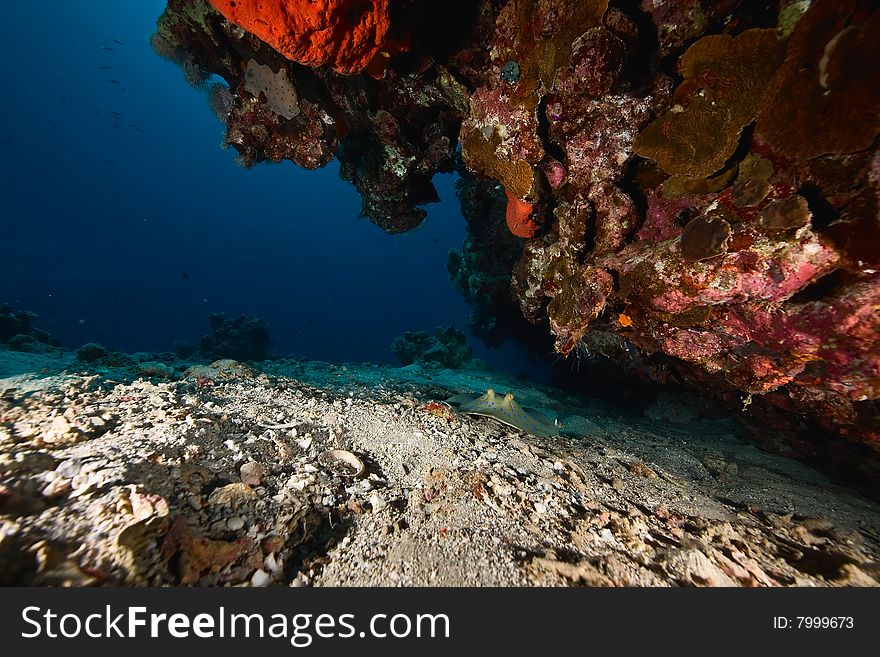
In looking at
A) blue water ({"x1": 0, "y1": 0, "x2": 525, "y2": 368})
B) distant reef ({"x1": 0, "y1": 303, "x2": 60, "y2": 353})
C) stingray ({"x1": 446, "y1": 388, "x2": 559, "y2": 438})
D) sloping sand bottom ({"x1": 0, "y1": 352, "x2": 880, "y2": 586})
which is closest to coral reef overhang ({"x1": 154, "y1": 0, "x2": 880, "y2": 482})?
stingray ({"x1": 446, "y1": 388, "x2": 559, "y2": 438})

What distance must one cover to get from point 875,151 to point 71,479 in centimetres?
656

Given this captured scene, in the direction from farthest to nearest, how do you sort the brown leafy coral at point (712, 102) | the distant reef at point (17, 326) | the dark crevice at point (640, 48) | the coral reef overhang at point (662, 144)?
the distant reef at point (17, 326)
the dark crevice at point (640, 48)
the brown leafy coral at point (712, 102)
the coral reef overhang at point (662, 144)

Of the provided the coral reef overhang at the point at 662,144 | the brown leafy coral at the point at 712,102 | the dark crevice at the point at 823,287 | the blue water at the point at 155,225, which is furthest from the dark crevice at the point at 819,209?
the blue water at the point at 155,225

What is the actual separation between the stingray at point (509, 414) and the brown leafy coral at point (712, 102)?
3463mm

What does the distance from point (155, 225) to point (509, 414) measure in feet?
356

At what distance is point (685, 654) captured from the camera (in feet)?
6.75

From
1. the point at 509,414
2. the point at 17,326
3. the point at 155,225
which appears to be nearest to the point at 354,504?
the point at 509,414

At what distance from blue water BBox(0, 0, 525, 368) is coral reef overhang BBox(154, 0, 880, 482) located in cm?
2597

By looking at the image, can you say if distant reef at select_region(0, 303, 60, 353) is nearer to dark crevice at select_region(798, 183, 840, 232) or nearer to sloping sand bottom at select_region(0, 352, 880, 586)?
sloping sand bottom at select_region(0, 352, 880, 586)

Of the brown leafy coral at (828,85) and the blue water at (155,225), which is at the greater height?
the blue water at (155,225)

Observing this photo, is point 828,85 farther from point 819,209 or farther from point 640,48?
point 640,48

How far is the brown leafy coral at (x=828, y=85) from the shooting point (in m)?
2.62

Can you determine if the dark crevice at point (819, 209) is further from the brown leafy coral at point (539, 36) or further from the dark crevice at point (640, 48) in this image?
the brown leafy coral at point (539, 36)

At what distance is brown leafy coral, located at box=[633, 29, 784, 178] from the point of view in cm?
321
